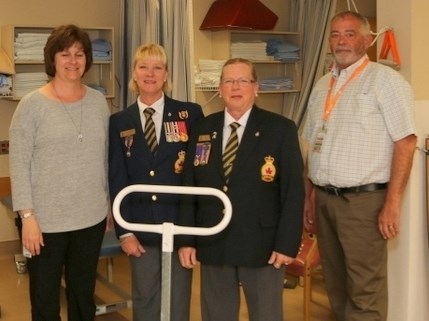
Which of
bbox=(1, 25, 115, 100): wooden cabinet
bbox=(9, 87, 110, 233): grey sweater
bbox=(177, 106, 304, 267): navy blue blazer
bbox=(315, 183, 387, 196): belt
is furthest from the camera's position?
bbox=(1, 25, 115, 100): wooden cabinet

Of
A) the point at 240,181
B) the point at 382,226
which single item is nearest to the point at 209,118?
the point at 240,181

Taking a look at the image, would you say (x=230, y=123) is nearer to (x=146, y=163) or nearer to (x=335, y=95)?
(x=146, y=163)

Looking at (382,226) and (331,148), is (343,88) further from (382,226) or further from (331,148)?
(382,226)

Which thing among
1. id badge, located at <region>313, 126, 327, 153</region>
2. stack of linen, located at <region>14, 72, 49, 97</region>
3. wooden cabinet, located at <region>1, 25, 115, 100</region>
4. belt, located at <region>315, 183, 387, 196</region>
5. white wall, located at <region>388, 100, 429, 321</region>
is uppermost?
wooden cabinet, located at <region>1, 25, 115, 100</region>

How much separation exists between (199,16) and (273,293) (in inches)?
144

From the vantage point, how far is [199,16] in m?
5.56

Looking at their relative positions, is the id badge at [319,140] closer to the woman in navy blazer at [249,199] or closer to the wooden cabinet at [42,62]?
the woman in navy blazer at [249,199]

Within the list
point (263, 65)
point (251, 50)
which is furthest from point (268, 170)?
point (263, 65)

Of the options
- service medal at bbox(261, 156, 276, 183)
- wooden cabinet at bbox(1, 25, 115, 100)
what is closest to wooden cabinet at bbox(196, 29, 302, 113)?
wooden cabinet at bbox(1, 25, 115, 100)

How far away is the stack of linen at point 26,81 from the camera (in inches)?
188

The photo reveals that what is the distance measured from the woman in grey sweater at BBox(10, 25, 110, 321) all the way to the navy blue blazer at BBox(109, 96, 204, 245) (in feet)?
0.24

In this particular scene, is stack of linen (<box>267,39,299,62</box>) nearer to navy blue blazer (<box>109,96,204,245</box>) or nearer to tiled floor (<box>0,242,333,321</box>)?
tiled floor (<box>0,242,333,321</box>)

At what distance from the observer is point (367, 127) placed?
2723 mm

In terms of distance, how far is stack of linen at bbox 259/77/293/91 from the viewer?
563cm
